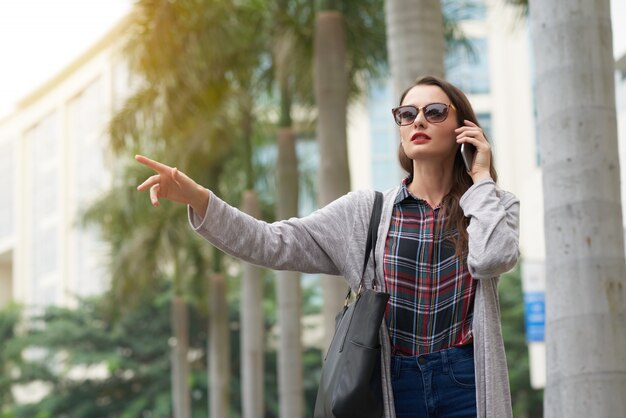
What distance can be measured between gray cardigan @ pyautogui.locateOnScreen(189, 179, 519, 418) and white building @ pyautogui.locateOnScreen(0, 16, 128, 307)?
203 ft

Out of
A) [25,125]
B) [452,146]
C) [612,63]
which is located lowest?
[452,146]

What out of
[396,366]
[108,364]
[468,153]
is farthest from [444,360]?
[108,364]

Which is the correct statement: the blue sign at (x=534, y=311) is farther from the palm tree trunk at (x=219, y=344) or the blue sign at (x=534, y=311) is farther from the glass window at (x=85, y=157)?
the glass window at (x=85, y=157)

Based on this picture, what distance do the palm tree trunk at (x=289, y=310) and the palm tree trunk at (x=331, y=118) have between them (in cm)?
420

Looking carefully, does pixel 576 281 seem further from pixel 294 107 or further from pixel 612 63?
pixel 294 107

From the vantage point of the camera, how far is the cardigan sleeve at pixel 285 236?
3.71 meters

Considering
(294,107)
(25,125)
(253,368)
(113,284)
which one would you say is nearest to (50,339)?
(113,284)

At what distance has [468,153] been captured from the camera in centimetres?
391

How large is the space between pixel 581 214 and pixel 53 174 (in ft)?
227

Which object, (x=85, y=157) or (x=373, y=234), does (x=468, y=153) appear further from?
(x=85, y=157)

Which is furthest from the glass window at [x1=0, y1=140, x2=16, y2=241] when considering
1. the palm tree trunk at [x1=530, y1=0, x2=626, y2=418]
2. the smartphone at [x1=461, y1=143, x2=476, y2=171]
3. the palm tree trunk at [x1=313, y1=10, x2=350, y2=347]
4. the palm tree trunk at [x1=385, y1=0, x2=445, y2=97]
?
the smartphone at [x1=461, y1=143, x2=476, y2=171]

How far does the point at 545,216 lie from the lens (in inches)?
284

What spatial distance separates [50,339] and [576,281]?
38326mm

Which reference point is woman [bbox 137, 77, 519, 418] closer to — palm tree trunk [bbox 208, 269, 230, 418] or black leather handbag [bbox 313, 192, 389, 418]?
black leather handbag [bbox 313, 192, 389, 418]
